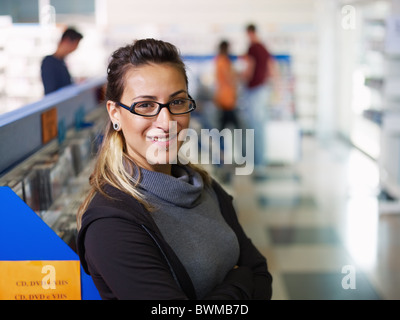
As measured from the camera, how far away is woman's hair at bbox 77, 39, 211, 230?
4.39 ft

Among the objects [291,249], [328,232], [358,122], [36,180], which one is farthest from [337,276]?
[358,122]

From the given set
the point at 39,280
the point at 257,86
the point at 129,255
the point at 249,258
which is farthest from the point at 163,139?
the point at 257,86

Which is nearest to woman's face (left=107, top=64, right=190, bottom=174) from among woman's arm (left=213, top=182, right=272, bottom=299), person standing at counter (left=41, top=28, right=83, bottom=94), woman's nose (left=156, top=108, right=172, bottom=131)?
woman's nose (left=156, top=108, right=172, bottom=131)

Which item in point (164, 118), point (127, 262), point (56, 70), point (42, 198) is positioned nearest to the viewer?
point (127, 262)

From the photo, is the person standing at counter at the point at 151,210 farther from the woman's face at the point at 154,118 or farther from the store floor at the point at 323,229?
the store floor at the point at 323,229

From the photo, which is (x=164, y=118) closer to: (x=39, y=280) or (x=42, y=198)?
(x=39, y=280)

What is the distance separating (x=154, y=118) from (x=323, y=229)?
377 cm

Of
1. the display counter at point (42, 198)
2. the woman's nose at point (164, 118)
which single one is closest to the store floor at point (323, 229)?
the display counter at point (42, 198)

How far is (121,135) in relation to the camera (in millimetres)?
1433

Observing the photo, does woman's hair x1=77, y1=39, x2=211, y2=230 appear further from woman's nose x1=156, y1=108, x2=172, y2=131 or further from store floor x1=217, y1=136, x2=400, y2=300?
store floor x1=217, y1=136, x2=400, y2=300

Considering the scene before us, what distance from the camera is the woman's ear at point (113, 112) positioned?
140 centimetres

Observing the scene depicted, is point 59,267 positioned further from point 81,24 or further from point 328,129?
point 81,24

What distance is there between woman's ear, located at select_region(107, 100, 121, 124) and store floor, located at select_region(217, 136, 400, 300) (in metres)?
2.14

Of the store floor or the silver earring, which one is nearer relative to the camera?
the silver earring
